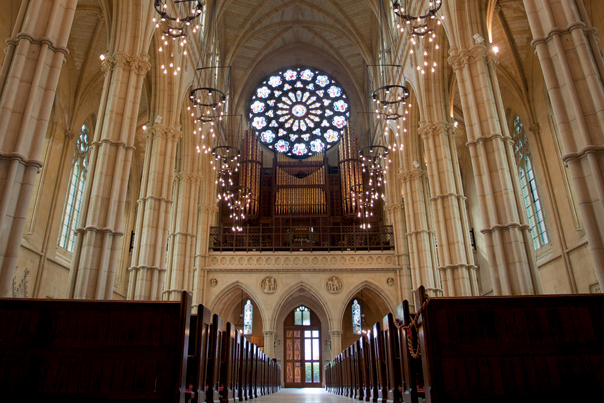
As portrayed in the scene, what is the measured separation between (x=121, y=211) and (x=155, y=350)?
7447 mm

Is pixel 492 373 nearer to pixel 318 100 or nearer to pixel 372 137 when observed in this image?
pixel 372 137

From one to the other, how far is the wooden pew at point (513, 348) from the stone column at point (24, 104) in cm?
655

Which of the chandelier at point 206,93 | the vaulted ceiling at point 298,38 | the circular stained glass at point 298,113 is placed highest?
the vaulted ceiling at point 298,38

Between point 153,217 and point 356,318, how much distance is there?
1544cm

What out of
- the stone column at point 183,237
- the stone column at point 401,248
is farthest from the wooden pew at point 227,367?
the stone column at point 401,248

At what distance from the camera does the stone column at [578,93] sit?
7305mm

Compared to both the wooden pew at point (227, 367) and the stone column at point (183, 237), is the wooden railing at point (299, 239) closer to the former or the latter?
the stone column at point (183, 237)

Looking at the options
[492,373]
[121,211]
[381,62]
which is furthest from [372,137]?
[492,373]

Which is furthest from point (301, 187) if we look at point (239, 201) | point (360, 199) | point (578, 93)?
point (578, 93)

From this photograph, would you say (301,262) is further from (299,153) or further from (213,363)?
(213,363)

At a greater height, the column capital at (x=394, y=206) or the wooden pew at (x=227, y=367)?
the column capital at (x=394, y=206)

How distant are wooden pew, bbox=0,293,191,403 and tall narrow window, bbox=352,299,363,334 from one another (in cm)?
2212

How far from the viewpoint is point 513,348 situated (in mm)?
4746

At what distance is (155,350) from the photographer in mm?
4965
